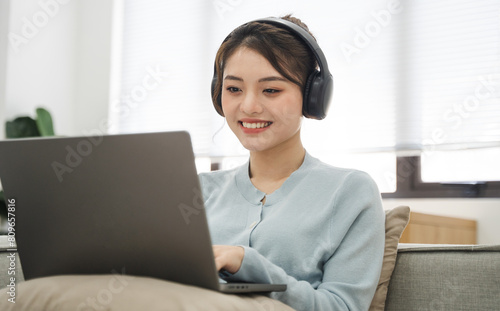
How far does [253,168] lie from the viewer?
1.21m

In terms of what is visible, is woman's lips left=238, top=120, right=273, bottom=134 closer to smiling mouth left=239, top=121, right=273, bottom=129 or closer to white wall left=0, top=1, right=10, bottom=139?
smiling mouth left=239, top=121, right=273, bottom=129

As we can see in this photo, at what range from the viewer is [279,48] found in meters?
1.11

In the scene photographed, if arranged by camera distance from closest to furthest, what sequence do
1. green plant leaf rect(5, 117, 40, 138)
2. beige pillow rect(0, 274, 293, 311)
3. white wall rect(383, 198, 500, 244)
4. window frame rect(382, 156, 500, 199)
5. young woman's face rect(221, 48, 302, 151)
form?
beige pillow rect(0, 274, 293, 311)
young woman's face rect(221, 48, 302, 151)
white wall rect(383, 198, 500, 244)
window frame rect(382, 156, 500, 199)
green plant leaf rect(5, 117, 40, 138)

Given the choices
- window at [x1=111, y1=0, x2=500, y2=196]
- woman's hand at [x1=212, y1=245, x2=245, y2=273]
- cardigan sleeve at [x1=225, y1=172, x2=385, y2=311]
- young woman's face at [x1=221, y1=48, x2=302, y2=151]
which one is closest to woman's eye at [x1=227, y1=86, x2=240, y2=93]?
young woman's face at [x1=221, y1=48, x2=302, y2=151]

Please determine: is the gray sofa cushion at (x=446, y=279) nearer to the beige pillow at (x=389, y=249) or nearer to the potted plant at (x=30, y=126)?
the beige pillow at (x=389, y=249)

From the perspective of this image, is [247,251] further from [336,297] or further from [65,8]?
[65,8]

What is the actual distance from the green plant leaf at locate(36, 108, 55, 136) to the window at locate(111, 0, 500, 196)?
25.0 inches

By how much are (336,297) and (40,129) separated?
95.1 inches

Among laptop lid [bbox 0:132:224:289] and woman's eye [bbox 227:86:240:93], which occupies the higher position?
woman's eye [bbox 227:86:240:93]

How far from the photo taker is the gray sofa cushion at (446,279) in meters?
0.90

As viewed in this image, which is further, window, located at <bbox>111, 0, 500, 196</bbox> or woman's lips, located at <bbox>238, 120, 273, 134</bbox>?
window, located at <bbox>111, 0, 500, 196</bbox>

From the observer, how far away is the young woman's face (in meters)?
1.10

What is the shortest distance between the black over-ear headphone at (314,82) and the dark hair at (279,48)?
0.05 feet

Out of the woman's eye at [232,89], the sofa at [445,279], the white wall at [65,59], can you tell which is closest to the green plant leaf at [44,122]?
the white wall at [65,59]
